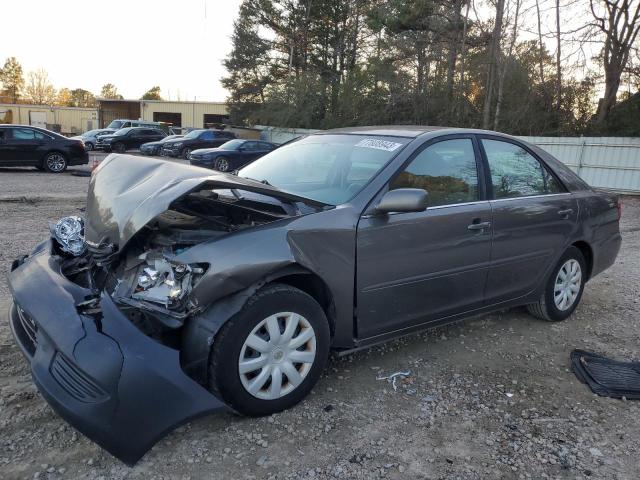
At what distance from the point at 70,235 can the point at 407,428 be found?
7.72ft

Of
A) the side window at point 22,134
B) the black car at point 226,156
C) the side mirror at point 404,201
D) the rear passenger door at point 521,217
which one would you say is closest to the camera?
the side mirror at point 404,201

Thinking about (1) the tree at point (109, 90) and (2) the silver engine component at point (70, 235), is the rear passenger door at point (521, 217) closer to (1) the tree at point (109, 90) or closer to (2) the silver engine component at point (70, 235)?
(2) the silver engine component at point (70, 235)

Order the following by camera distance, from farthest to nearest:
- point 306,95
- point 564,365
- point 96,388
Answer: point 306,95, point 564,365, point 96,388

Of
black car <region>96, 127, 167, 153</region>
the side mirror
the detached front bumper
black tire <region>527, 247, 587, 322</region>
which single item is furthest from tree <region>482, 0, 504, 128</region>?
the detached front bumper

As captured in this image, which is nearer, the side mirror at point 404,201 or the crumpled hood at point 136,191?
the crumpled hood at point 136,191

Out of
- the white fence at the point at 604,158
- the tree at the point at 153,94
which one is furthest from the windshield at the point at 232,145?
the tree at the point at 153,94

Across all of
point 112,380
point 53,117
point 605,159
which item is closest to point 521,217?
point 112,380

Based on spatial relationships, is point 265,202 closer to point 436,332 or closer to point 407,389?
point 407,389

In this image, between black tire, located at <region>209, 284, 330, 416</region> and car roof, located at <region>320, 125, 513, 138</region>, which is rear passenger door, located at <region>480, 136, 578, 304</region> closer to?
car roof, located at <region>320, 125, 513, 138</region>

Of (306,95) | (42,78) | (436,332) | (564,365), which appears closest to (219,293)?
(436,332)

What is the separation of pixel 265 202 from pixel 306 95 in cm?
3148

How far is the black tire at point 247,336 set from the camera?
2631 mm

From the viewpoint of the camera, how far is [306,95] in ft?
109

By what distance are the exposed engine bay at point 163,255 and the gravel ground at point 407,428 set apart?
0.66 m
